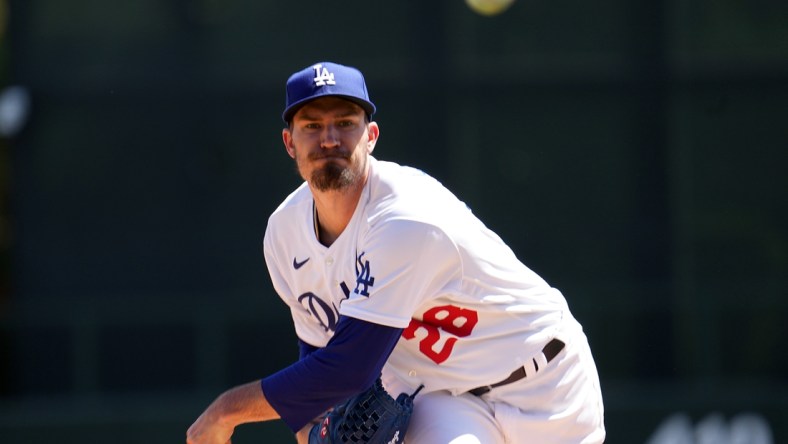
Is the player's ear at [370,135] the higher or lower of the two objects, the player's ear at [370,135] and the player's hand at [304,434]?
the higher

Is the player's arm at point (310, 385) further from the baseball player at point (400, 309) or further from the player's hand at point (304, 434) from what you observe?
the player's hand at point (304, 434)

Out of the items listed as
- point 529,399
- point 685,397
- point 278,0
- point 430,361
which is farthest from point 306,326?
point 278,0

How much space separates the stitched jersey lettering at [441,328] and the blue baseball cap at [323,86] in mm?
693

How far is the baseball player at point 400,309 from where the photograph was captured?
380 cm

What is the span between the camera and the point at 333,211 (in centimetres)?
407

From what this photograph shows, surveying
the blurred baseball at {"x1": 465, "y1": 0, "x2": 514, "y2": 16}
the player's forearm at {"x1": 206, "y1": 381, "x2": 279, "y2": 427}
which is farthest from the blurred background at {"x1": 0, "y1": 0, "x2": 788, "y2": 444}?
the player's forearm at {"x1": 206, "y1": 381, "x2": 279, "y2": 427}

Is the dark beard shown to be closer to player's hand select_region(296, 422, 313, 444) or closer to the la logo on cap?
the la logo on cap

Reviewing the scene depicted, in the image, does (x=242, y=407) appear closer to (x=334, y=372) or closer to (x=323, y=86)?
(x=334, y=372)

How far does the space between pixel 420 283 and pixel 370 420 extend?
0.45 meters

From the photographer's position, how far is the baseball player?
3.80 metres

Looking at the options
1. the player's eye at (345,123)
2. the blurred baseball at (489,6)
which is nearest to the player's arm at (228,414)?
the player's eye at (345,123)

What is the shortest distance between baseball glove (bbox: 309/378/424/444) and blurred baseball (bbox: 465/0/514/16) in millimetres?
5075

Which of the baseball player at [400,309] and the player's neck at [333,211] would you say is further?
the player's neck at [333,211]

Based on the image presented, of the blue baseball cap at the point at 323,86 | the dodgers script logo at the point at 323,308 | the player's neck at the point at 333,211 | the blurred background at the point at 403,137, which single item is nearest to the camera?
the blue baseball cap at the point at 323,86
